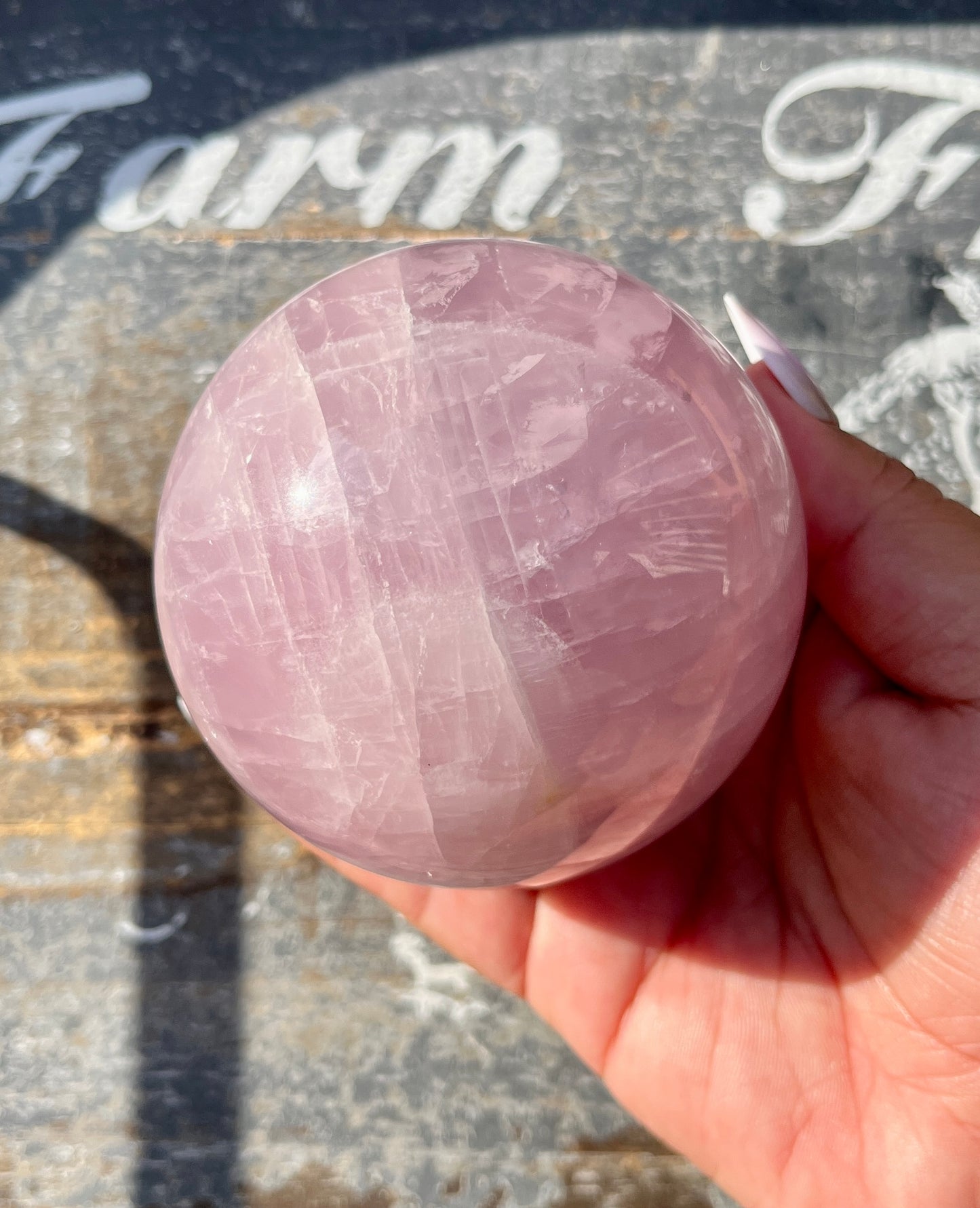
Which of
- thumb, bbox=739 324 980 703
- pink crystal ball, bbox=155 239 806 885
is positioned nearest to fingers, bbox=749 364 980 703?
thumb, bbox=739 324 980 703

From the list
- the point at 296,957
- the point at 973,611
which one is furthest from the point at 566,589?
the point at 296,957

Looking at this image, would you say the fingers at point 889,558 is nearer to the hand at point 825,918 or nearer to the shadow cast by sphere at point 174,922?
the hand at point 825,918

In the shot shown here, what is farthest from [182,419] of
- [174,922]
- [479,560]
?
[479,560]

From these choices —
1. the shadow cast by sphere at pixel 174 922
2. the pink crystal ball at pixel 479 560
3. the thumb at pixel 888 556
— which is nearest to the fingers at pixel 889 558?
the thumb at pixel 888 556

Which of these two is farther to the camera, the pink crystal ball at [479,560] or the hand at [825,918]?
the hand at [825,918]

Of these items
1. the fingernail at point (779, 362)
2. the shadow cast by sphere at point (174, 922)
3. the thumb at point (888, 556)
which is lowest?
the shadow cast by sphere at point (174, 922)

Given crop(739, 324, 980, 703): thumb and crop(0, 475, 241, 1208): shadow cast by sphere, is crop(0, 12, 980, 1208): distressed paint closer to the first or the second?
crop(0, 475, 241, 1208): shadow cast by sphere

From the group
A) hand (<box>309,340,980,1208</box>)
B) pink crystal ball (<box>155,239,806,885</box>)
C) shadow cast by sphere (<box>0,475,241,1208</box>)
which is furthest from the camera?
shadow cast by sphere (<box>0,475,241,1208</box>)
